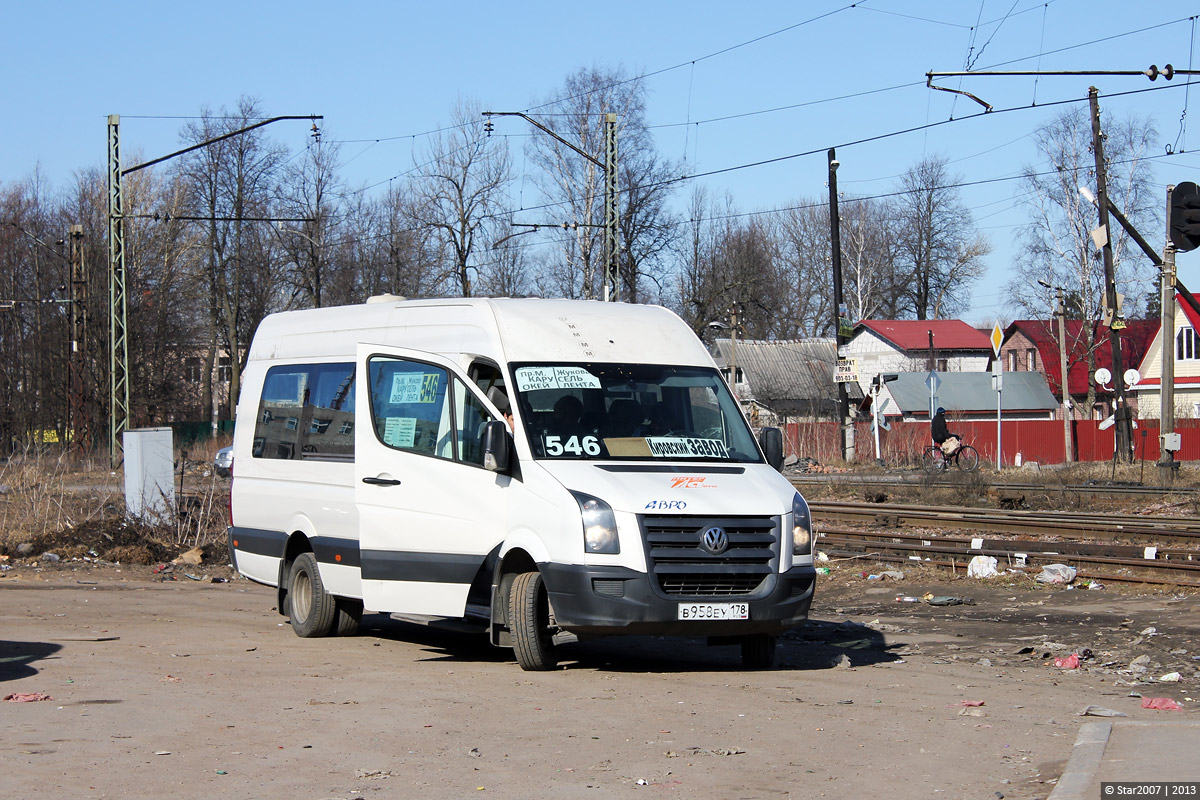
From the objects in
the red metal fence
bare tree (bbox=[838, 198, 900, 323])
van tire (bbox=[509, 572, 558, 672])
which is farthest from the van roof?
bare tree (bbox=[838, 198, 900, 323])

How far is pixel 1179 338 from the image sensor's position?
69875 mm

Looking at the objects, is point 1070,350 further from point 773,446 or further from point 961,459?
point 773,446

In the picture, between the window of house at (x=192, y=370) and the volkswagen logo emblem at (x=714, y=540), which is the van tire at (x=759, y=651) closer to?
the volkswagen logo emblem at (x=714, y=540)

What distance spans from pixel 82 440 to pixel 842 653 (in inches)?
1416

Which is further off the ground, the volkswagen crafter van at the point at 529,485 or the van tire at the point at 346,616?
the volkswagen crafter van at the point at 529,485

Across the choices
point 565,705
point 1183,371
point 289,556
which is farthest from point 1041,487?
point 1183,371

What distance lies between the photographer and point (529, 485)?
8758 millimetres

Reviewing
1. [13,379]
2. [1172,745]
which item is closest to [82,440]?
[13,379]

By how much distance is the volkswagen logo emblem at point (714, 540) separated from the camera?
8.44 meters

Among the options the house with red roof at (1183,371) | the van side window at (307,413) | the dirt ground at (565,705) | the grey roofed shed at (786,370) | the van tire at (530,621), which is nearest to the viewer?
the dirt ground at (565,705)

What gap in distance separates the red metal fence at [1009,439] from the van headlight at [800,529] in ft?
107

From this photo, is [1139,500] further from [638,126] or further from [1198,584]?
[638,126]

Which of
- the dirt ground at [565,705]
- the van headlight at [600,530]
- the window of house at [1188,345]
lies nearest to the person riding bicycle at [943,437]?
the dirt ground at [565,705]

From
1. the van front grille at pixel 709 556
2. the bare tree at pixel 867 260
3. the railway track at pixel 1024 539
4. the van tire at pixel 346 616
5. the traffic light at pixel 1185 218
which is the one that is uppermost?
the bare tree at pixel 867 260
